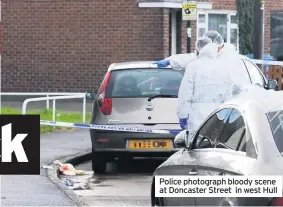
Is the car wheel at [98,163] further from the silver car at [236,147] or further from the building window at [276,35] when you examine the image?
the building window at [276,35]

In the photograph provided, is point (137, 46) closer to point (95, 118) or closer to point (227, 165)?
point (95, 118)

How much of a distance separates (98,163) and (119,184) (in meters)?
0.99

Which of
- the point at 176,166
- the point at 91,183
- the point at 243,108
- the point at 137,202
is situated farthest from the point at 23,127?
the point at 243,108

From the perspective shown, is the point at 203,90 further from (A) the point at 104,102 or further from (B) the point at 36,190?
(A) the point at 104,102

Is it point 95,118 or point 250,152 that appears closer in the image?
point 250,152

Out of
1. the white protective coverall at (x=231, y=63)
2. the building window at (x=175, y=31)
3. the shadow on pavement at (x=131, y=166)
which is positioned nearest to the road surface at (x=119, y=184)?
the shadow on pavement at (x=131, y=166)

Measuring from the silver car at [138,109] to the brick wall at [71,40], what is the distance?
14.0 meters

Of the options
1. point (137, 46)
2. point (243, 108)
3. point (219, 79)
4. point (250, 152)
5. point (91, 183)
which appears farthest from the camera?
point (137, 46)

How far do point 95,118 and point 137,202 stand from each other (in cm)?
277

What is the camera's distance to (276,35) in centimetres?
2948

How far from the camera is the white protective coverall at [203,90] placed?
10680 mm

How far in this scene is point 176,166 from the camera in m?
7.79

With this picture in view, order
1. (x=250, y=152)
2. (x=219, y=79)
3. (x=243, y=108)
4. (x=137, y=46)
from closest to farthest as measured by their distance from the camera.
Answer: (x=250, y=152) < (x=243, y=108) < (x=219, y=79) < (x=137, y=46)

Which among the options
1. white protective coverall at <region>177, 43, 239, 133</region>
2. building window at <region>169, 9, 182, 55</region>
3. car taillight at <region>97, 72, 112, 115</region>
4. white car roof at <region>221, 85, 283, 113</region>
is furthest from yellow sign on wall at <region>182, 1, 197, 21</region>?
white car roof at <region>221, 85, 283, 113</region>
